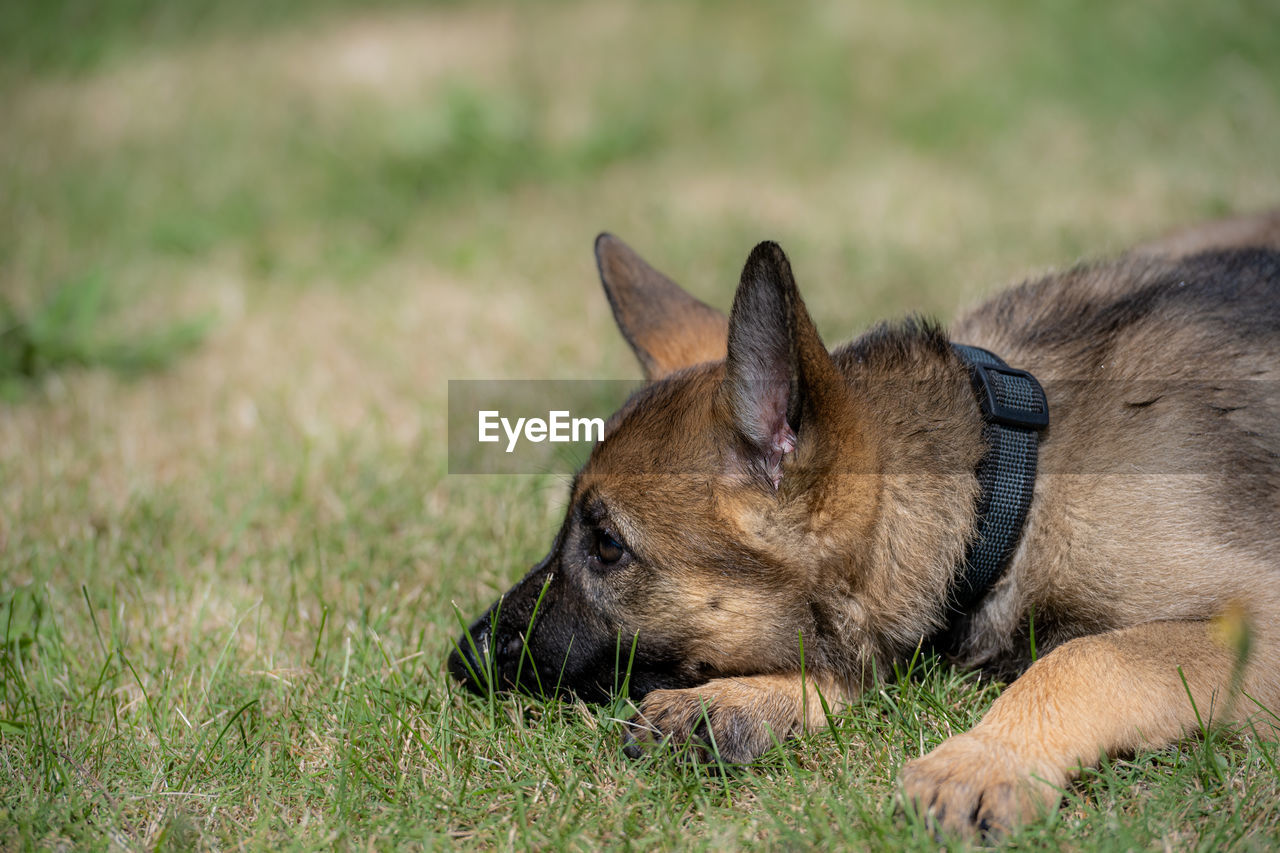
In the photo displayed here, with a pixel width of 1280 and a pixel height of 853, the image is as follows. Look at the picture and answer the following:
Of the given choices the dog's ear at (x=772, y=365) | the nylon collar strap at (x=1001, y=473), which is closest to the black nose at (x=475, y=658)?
the dog's ear at (x=772, y=365)

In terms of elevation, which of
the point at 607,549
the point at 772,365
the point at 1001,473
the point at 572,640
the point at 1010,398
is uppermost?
the point at 772,365

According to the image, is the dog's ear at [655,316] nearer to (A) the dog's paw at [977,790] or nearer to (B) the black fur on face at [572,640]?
(B) the black fur on face at [572,640]

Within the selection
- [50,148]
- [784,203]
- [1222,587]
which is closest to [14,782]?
[1222,587]

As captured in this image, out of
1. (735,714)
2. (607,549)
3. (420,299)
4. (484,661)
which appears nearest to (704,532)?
(607,549)

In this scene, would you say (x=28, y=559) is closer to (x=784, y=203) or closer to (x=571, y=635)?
(x=571, y=635)

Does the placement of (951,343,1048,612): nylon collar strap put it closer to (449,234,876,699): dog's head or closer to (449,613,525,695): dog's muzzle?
(449,234,876,699): dog's head

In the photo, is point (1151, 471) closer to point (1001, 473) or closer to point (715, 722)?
point (1001, 473)
